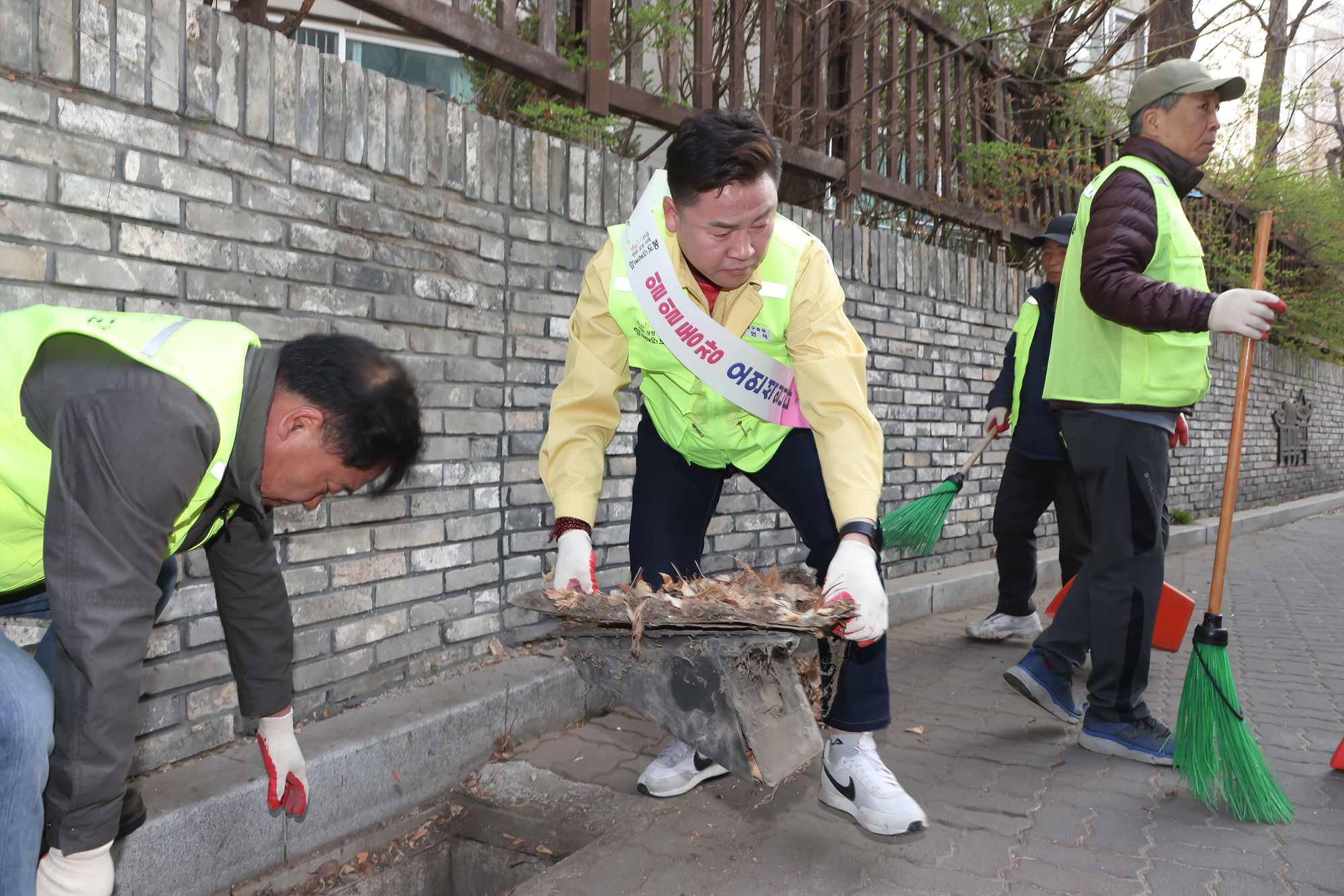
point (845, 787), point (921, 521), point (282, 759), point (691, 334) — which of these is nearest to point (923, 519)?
point (921, 521)

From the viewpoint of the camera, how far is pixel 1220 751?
2.58 m

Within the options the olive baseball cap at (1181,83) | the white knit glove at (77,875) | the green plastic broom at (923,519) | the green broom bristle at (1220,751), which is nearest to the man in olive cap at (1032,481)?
the green plastic broom at (923,519)

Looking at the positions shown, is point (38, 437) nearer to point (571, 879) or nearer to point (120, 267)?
point (120, 267)

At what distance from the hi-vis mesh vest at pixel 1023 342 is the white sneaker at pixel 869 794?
8.10 feet

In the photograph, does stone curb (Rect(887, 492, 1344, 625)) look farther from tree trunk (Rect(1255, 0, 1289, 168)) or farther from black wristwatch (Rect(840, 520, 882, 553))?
tree trunk (Rect(1255, 0, 1289, 168))

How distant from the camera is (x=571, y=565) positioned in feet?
7.45

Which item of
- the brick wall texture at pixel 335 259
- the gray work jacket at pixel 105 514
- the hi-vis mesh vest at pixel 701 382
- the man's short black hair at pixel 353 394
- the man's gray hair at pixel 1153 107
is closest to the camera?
the gray work jacket at pixel 105 514

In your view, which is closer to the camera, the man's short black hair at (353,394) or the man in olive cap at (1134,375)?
the man's short black hair at (353,394)

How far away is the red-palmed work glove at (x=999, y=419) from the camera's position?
4.73 meters

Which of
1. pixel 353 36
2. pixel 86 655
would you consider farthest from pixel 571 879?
pixel 353 36

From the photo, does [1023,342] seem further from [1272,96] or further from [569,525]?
[1272,96]

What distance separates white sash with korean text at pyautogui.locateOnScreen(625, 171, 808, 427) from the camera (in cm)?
233

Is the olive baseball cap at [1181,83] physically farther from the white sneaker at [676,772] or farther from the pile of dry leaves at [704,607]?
the white sneaker at [676,772]

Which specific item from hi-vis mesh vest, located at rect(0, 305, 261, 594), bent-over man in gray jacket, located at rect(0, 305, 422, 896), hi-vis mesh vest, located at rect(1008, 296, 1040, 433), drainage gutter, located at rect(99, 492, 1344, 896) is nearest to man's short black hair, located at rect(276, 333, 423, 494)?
bent-over man in gray jacket, located at rect(0, 305, 422, 896)
